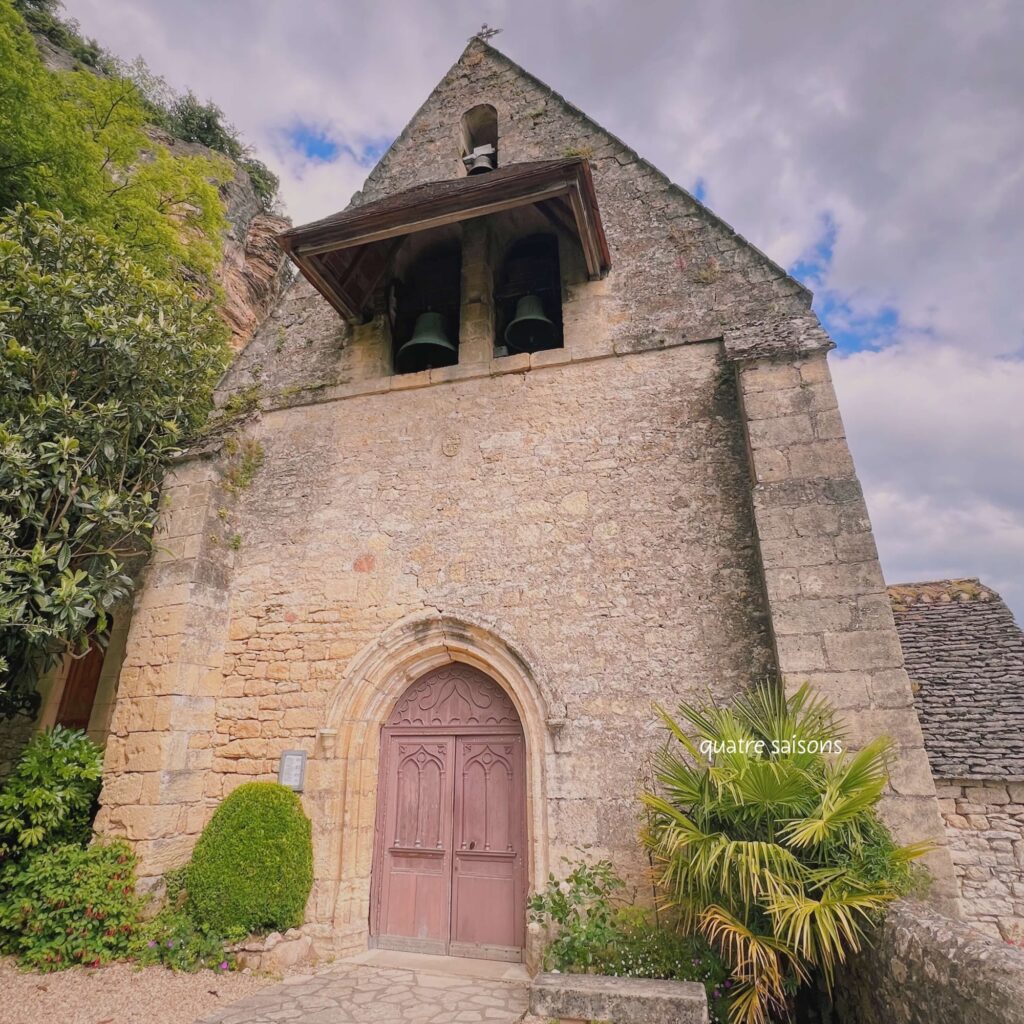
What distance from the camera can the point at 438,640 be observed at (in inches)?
200

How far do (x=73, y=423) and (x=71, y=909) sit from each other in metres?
3.74

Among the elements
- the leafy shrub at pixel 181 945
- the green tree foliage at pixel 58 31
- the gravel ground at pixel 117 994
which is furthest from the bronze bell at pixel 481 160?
the green tree foliage at pixel 58 31

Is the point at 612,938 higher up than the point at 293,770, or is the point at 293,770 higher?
the point at 293,770

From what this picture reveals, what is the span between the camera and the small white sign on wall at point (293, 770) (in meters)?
4.86

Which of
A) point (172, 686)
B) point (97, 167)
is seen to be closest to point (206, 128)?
point (97, 167)

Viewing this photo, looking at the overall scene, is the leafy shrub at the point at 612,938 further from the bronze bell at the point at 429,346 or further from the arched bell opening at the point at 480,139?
the arched bell opening at the point at 480,139

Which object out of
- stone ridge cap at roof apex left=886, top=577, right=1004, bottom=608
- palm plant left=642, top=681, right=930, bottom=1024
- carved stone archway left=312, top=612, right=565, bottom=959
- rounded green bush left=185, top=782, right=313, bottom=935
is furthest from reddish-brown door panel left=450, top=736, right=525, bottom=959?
stone ridge cap at roof apex left=886, top=577, right=1004, bottom=608

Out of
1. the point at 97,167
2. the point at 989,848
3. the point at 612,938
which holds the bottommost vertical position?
the point at 612,938

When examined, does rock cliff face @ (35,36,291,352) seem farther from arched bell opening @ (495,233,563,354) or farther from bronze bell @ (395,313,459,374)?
arched bell opening @ (495,233,563,354)

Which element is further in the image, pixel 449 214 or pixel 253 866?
pixel 449 214

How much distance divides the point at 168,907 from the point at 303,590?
2.53 meters

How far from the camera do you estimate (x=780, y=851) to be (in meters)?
3.16

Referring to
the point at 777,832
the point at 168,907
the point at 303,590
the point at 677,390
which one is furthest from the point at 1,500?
the point at 777,832

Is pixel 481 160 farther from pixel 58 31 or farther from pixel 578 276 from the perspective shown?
pixel 58 31
